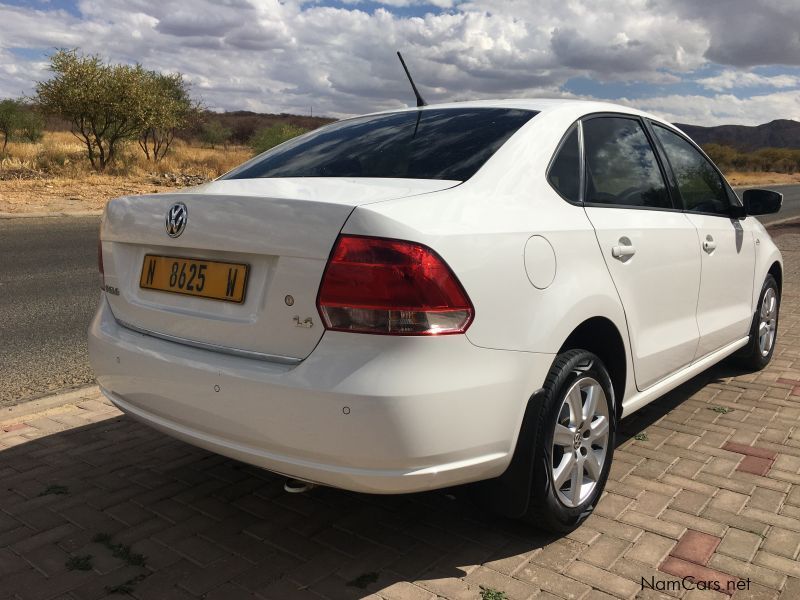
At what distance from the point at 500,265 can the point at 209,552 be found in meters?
1.52

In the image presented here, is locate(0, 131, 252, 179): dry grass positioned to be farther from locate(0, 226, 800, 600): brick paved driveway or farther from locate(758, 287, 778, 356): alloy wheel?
locate(758, 287, 778, 356): alloy wheel

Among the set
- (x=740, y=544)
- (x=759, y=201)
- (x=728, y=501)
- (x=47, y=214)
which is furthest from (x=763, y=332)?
(x=47, y=214)

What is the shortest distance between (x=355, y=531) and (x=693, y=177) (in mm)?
2728

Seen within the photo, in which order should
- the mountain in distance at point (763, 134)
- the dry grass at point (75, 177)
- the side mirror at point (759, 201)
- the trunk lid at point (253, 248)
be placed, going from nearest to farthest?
the trunk lid at point (253, 248), the side mirror at point (759, 201), the dry grass at point (75, 177), the mountain in distance at point (763, 134)

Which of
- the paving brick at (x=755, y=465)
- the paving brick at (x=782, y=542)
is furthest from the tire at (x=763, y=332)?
the paving brick at (x=782, y=542)

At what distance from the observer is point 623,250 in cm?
309

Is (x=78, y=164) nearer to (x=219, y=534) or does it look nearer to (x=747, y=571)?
(x=219, y=534)

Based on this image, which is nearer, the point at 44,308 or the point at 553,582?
the point at 553,582

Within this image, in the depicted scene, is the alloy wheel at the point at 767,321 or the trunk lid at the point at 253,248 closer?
the trunk lid at the point at 253,248

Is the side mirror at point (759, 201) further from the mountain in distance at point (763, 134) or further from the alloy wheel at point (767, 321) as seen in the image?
the mountain in distance at point (763, 134)

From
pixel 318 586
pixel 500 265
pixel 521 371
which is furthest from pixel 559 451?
pixel 318 586

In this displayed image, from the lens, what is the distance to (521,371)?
8.09 feet

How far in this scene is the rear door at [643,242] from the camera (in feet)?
10.2

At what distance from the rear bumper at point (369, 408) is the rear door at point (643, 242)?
798 mm
